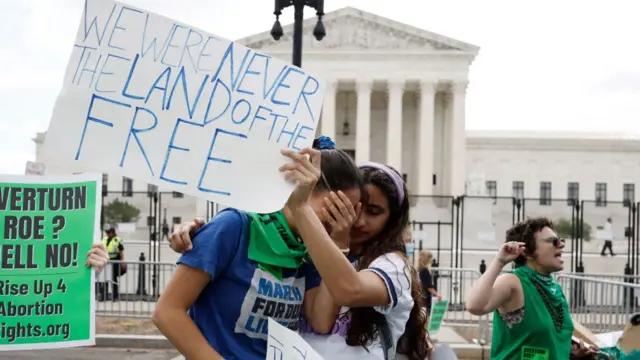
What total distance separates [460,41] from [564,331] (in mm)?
58348

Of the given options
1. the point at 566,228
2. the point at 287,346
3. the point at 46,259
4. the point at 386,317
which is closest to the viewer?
the point at 287,346

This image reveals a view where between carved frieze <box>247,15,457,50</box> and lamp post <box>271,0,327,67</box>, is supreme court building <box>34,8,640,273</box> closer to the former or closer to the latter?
carved frieze <box>247,15,457,50</box>

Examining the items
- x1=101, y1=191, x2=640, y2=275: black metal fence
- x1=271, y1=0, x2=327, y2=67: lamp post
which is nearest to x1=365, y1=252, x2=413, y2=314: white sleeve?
x1=271, y1=0, x2=327, y2=67: lamp post

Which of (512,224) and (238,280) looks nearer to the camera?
(238,280)

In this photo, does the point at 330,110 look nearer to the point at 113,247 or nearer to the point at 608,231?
the point at 608,231

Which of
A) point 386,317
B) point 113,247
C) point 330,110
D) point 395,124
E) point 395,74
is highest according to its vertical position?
point 395,74

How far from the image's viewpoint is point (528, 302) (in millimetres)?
3748

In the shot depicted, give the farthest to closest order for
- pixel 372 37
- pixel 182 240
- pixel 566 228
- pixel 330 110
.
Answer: pixel 372 37 → pixel 330 110 → pixel 566 228 → pixel 182 240

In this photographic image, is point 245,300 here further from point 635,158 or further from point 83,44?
point 635,158

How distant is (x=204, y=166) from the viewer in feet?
7.24

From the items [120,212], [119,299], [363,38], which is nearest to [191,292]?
[119,299]

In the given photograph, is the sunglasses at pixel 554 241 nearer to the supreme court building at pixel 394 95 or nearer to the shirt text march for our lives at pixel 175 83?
the shirt text march for our lives at pixel 175 83

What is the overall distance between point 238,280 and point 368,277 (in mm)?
382

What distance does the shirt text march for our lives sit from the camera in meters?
2.24
